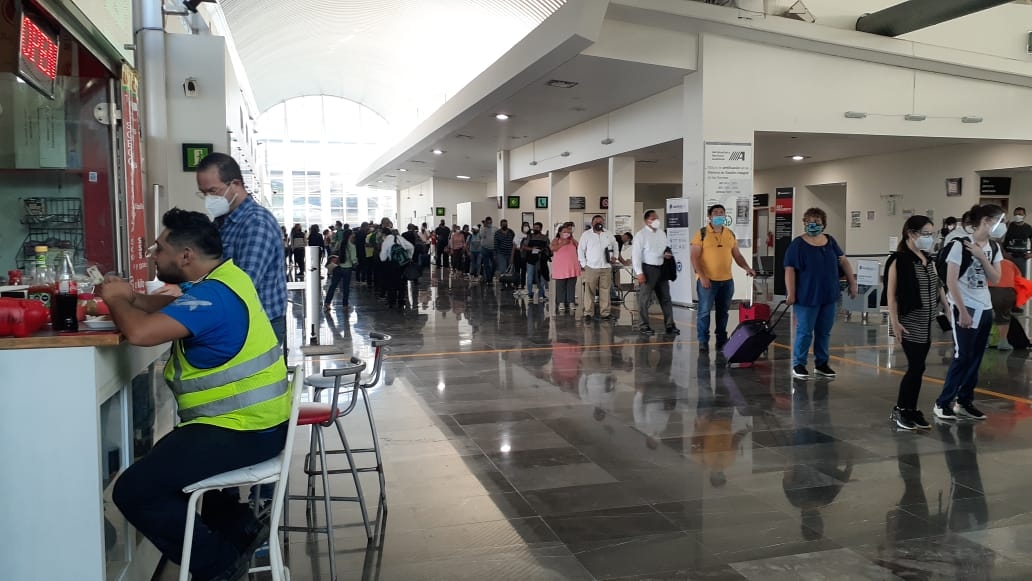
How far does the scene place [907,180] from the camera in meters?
19.3

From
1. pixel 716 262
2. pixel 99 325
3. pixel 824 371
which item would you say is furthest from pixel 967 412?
pixel 99 325

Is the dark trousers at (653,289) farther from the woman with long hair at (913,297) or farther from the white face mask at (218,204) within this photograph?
the white face mask at (218,204)

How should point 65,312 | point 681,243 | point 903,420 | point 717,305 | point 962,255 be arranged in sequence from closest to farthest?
1. point 65,312
2. point 962,255
3. point 903,420
4. point 717,305
5. point 681,243

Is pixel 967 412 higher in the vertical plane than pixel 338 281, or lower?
lower

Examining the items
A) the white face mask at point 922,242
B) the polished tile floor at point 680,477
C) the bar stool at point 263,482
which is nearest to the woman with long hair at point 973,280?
the white face mask at point 922,242

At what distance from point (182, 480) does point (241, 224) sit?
4.93ft

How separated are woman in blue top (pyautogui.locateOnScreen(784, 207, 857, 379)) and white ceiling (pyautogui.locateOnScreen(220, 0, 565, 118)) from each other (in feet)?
27.7

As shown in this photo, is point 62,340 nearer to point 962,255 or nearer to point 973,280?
point 962,255

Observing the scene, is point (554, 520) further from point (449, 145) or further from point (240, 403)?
point (449, 145)

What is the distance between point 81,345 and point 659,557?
244 cm

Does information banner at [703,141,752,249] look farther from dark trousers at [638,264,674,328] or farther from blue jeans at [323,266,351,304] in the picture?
blue jeans at [323,266,351,304]

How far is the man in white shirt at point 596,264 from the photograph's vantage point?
1176 cm

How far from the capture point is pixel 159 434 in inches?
141

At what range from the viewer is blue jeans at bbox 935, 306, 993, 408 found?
530 cm
